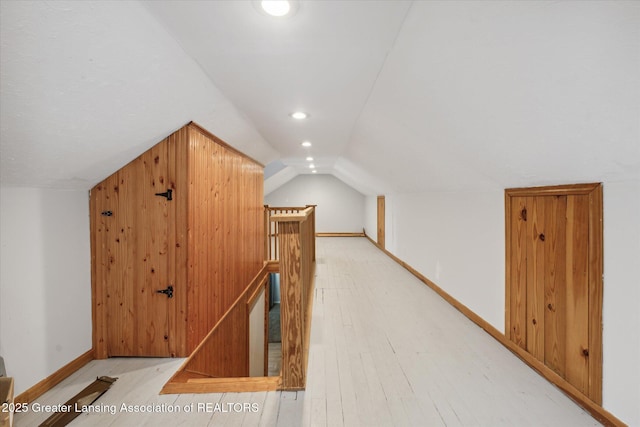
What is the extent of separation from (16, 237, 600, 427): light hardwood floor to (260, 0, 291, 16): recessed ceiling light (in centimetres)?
198

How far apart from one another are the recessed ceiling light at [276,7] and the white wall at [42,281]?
5.42ft

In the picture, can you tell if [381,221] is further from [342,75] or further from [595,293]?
[595,293]

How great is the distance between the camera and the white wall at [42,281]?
1.52m

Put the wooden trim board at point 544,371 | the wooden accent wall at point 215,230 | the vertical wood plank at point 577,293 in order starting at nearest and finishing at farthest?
the wooden trim board at point 544,371, the vertical wood plank at point 577,293, the wooden accent wall at point 215,230

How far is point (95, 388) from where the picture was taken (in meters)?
1.74

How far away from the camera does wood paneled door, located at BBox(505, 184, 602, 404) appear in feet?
4.92

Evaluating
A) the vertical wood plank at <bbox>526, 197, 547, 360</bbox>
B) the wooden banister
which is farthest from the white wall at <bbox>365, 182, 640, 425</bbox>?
the wooden banister

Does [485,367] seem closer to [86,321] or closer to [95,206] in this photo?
[86,321]

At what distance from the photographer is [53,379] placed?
1.74 metres

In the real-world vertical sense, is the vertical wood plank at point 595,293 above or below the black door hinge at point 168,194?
below

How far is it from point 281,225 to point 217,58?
106cm

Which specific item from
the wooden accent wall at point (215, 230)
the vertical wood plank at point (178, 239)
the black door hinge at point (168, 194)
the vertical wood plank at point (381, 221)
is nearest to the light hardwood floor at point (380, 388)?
the vertical wood plank at point (178, 239)

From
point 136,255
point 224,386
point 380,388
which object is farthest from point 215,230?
point 380,388

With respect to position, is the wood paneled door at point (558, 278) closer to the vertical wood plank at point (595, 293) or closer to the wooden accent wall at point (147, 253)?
the vertical wood plank at point (595, 293)
